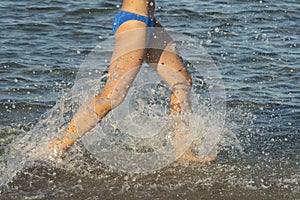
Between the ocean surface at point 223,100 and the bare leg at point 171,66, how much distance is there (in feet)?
1.64

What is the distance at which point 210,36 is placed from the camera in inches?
359

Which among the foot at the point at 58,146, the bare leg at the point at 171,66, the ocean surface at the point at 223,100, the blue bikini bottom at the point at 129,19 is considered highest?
the blue bikini bottom at the point at 129,19

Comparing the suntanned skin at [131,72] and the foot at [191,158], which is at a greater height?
the suntanned skin at [131,72]

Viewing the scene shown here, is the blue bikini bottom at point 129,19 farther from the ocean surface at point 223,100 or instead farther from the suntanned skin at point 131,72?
the ocean surface at point 223,100

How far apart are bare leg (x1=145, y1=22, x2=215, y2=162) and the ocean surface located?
1.64 feet

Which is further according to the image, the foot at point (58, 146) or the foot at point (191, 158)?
the foot at point (191, 158)

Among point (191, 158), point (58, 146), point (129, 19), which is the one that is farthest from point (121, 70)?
point (191, 158)

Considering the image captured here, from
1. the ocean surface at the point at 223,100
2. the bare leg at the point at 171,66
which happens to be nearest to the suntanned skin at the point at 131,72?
the bare leg at the point at 171,66

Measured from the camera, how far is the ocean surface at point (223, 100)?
5160mm

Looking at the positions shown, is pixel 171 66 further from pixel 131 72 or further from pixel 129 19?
pixel 129 19

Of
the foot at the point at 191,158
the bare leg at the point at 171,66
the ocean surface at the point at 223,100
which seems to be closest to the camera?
the ocean surface at the point at 223,100

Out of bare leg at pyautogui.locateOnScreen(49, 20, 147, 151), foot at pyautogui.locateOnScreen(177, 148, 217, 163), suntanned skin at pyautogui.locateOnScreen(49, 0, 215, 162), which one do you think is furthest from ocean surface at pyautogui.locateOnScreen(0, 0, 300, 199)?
bare leg at pyautogui.locateOnScreen(49, 20, 147, 151)

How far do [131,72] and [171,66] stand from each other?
1.19 ft

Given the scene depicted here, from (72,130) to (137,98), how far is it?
5.66 ft
